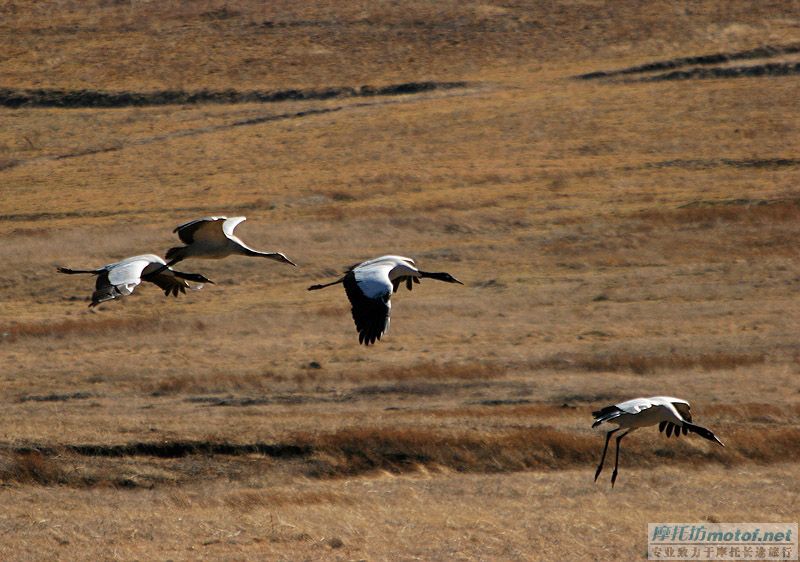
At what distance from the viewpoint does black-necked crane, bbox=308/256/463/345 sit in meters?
11.8

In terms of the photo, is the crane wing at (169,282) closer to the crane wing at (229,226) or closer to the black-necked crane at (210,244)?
the black-necked crane at (210,244)

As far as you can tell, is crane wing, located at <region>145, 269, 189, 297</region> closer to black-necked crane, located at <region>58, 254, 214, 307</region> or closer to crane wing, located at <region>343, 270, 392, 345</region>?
black-necked crane, located at <region>58, 254, 214, 307</region>

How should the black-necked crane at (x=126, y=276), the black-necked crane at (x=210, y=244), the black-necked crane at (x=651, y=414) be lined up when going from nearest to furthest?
the black-necked crane at (x=126, y=276) → the black-necked crane at (x=651, y=414) → the black-necked crane at (x=210, y=244)

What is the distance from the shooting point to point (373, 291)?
488 inches

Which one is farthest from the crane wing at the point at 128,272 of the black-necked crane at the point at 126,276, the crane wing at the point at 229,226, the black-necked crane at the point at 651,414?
the black-necked crane at the point at 651,414

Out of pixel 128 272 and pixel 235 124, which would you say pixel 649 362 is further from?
pixel 235 124

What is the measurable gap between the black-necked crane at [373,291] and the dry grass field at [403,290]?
8.56 feet

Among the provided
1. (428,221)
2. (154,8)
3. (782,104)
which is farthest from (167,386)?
(154,8)

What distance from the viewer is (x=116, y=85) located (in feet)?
149

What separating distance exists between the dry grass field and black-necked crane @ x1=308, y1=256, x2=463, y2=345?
2.61m

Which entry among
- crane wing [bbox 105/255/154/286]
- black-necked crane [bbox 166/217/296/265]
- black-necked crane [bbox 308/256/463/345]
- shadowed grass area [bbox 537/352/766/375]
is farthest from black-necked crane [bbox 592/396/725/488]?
shadowed grass area [bbox 537/352/766/375]

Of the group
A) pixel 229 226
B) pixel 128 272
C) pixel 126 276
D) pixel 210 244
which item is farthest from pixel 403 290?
pixel 126 276

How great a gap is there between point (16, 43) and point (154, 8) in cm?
546

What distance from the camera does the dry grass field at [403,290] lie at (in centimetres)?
1591
